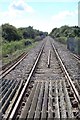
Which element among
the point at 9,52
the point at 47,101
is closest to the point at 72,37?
the point at 9,52

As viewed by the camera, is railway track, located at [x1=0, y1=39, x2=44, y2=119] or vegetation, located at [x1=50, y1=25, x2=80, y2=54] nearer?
railway track, located at [x1=0, y1=39, x2=44, y2=119]

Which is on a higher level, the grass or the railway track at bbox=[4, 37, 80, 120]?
the railway track at bbox=[4, 37, 80, 120]

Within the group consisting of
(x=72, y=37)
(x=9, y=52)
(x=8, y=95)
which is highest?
(x=8, y=95)

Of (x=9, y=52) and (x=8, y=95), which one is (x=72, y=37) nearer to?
(x=9, y=52)

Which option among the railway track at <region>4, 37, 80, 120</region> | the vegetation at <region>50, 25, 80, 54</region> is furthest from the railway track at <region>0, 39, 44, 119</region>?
the vegetation at <region>50, 25, 80, 54</region>

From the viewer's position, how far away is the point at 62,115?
679cm

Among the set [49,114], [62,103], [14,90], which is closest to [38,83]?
[14,90]

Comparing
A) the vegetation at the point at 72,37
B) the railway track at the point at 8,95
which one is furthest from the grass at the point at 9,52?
the railway track at the point at 8,95

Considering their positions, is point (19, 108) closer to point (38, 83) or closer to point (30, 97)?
point (30, 97)

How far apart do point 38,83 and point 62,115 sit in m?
4.08

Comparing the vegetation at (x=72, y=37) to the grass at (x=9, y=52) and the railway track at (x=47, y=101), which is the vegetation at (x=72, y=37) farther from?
the railway track at (x=47, y=101)

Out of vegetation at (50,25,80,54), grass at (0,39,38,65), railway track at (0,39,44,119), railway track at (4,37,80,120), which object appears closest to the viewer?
railway track at (4,37,80,120)

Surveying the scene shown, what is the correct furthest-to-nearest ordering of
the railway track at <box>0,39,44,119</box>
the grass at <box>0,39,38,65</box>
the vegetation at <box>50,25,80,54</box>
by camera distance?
the vegetation at <box>50,25,80,54</box>
the grass at <box>0,39,38,65</box>
the railway track at <box>0,39,44,119</box>

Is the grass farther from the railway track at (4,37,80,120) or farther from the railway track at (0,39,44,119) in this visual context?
the railway track at (4,37,80,120)
